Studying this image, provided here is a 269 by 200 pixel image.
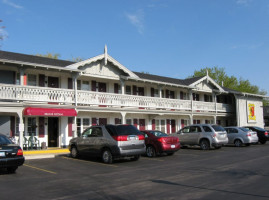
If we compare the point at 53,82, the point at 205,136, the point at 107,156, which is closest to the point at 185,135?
the point at 205,136

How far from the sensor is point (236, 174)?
9508mm

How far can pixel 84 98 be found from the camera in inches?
792

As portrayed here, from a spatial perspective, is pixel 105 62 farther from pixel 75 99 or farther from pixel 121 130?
pixel 121 130

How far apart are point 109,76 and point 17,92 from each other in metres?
7.91

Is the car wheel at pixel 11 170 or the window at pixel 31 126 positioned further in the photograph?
the window at pixel 31 126

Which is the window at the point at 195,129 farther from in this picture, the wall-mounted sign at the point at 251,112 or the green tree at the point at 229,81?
the green tree at the point at 229,81

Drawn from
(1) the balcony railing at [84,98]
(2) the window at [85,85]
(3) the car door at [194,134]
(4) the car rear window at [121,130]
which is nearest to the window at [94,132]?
(4) the car rear window at [121,130]

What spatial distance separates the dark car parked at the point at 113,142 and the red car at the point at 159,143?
165cm

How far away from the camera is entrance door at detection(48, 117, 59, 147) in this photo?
797 inches

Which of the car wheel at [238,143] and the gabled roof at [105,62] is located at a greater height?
the gabled roof at [105,62]

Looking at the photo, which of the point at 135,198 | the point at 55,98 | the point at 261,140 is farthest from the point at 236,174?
the point at 261,140

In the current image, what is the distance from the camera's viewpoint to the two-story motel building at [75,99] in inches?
685

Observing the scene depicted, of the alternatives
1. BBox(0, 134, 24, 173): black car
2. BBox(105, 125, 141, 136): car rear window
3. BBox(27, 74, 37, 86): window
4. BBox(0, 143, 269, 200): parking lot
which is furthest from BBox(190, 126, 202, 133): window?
BBox(0, 134, 24, 173): black car

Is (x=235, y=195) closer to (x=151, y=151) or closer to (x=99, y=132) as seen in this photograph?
(x=99, y=132)
